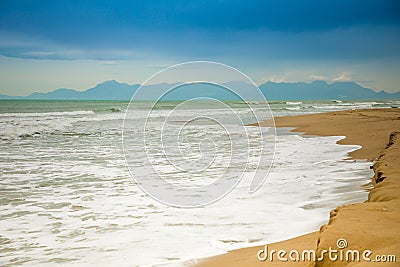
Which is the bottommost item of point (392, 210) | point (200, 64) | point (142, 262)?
point (142, 262)

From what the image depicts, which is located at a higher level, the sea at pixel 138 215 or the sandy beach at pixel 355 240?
the sandy beach at pixel 355 240

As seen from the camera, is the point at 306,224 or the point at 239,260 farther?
the point at 306,224

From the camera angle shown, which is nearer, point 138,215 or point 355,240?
point 355,240

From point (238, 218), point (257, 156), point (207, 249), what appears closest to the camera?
point (207, 249)

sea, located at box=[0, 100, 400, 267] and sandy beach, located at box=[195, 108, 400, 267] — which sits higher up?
sandy beach, located at box=[195, 108, 400, 267]

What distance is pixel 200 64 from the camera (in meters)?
4.32

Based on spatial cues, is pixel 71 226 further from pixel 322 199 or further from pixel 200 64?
pixel 322 199

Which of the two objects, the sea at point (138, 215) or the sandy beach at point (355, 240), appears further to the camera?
the sea at point (138, 215)

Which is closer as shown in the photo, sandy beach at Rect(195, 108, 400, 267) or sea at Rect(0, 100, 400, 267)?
sandy beach at Rect(195, 108, 400, 267)

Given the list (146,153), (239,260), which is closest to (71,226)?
(239,260)

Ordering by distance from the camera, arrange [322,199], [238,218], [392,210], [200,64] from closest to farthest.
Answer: [392,210], [200,64], [238,218], [322,199]

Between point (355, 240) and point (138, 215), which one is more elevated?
point (355, 240)

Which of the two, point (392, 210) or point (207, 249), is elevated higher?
point (392, 210)

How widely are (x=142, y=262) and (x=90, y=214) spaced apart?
183 centimetres
